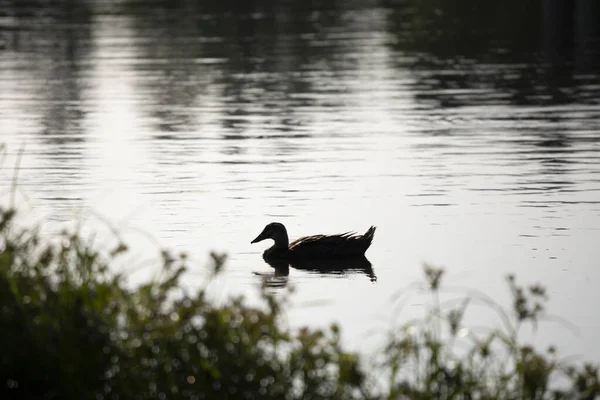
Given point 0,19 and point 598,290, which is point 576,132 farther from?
point 0,19

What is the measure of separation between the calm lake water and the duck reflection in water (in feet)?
0.64

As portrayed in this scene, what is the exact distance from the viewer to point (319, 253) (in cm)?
1245

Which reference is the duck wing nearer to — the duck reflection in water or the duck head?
the duck reflection in water

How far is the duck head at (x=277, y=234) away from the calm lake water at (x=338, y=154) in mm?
268

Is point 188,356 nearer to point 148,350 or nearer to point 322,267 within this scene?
point 148,350

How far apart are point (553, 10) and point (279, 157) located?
33136 millimetres

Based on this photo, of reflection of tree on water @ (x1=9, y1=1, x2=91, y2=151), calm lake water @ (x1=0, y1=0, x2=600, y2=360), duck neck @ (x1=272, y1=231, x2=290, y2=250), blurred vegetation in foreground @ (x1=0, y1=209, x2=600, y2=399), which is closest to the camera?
blurred vegetation in foreground @ (x1=0, y1=209, x2=600, y2=399)

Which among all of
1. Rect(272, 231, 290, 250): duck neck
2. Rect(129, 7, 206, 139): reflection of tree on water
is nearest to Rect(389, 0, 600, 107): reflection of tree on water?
Rect(129, 7, 206, 139): reflection of tree on water

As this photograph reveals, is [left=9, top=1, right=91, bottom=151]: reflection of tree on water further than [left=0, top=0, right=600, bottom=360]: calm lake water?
Yes

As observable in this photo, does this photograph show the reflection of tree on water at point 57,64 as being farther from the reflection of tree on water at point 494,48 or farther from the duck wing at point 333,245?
the duck wing at point 333,245

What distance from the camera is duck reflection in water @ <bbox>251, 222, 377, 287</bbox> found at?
484 inches

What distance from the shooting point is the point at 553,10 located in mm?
49812

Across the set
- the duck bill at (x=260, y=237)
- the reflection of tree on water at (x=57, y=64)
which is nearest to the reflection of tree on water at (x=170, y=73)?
the reflection of tree on water at (x=57, y=64)

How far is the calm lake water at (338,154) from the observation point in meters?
11.8
